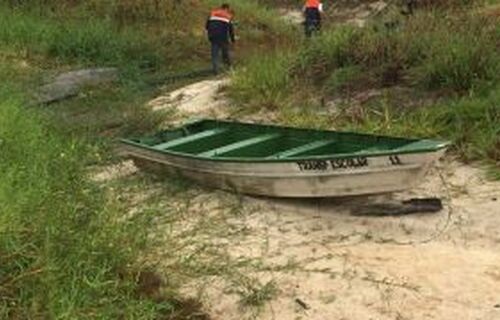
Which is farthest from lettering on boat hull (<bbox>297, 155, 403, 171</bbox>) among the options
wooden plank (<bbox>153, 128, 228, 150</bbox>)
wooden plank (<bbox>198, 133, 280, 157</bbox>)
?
wooden plank (<bbox>153, 128, 228, 150</bbox>)

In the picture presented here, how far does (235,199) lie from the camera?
8.33 meters

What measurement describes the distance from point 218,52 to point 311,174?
877cm

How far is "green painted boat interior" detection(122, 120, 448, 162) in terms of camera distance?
7750 mm

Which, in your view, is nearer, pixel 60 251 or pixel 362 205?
pixel 60 251

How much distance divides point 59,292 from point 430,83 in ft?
21.3

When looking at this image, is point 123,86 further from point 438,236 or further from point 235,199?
point 438,236

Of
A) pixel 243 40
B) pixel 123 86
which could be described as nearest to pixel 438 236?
pixel 123 86

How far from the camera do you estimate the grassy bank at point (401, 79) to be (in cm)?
934

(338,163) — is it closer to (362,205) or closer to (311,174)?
(311,174)

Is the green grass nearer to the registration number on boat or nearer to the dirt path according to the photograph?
the dirt path

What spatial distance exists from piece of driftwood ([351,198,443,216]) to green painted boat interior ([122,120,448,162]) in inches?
20.9

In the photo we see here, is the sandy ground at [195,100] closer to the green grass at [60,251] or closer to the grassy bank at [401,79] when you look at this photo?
the grassy bank at [401,79]

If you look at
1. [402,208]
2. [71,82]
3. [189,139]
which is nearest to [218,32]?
[71,82]

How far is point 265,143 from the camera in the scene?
29.1 ft
